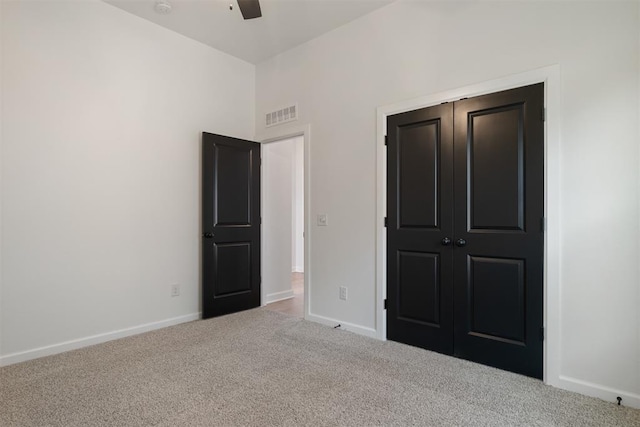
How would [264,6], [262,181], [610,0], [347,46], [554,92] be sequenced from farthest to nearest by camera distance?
[262,181] → [347,46] → [264,6] → [554,92] → [610,0]

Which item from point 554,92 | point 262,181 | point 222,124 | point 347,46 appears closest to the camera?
point 554,92

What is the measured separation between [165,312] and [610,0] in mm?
4253

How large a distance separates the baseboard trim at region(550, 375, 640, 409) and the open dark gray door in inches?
119

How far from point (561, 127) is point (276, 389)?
8.06 feet

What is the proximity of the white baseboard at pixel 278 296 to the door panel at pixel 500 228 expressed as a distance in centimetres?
249

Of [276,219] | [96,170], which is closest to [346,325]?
[276,219]

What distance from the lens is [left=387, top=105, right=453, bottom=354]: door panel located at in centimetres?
272

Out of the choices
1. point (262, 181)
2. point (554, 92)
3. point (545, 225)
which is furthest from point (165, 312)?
point (554, 92)

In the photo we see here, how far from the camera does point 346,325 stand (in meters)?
3.34

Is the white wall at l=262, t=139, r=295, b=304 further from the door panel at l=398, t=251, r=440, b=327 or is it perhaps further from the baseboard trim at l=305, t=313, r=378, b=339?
the door panel at l=398, t=251, r=440, b=327

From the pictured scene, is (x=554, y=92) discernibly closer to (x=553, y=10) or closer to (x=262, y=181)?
(x=553, y=10)

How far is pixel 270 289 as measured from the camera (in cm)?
450

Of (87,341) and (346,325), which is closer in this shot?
(87,341)

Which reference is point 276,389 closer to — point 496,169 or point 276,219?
point 496,169
